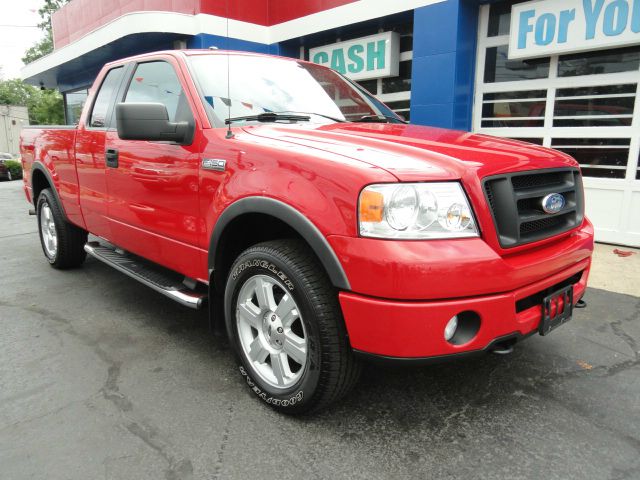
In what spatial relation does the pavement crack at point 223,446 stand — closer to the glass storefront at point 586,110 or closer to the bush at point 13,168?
the glass storefront at point 586,110

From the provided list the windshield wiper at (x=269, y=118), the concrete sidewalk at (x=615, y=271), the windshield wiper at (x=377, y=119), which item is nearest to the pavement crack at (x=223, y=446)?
the windshield wiper at (x=269, y=118)

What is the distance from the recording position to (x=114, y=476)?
1.99 metres

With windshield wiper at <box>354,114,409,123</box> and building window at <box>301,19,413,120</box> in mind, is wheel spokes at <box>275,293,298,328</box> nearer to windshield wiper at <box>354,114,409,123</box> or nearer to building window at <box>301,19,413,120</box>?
windshield wiper at <box>354,114,409,123</box>

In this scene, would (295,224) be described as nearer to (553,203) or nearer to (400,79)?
(553,203)

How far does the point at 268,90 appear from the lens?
3.10 m

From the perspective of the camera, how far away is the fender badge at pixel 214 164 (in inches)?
101

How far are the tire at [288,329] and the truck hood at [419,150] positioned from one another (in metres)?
0.53

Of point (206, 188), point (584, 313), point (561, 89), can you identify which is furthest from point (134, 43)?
point (584, 313)

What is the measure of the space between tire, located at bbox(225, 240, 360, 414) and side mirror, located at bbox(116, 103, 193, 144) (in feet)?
2.91

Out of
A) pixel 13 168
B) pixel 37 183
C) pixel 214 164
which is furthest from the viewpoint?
pixel 13 168

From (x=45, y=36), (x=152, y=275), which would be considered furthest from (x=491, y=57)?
(x=45, y=36)

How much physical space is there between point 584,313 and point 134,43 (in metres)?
11.5

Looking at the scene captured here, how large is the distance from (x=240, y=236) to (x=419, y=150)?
1100 mm

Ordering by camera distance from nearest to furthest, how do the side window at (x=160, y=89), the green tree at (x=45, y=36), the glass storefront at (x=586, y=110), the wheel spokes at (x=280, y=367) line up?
the wheel spokes at (x=280, y=367) → the side window at (x=160, y=89) → the glass storefront at (x=586, y=110) → the green tree at (x=45, y=36)
